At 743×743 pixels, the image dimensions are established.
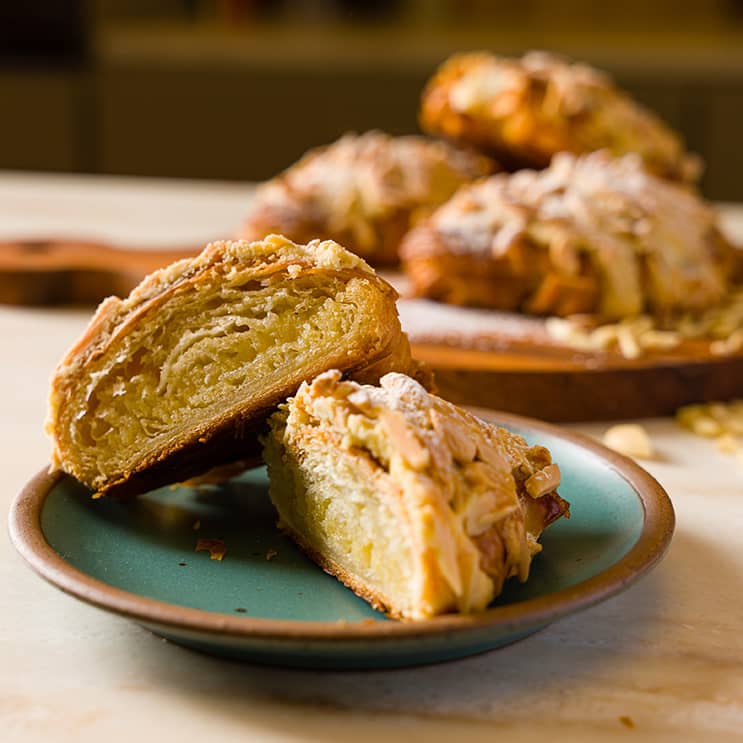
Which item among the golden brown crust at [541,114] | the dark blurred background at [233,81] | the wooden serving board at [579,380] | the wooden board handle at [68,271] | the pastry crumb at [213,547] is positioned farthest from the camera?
the dark blurred background at [233,81]

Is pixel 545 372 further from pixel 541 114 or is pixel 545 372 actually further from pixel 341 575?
pixel 541 114

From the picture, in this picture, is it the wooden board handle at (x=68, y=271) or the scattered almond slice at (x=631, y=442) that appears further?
the wooden board handle at (x=68, y=271)

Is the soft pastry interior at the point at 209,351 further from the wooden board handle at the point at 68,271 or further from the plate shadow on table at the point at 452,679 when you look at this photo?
the wooden board handle at the point at 68,271

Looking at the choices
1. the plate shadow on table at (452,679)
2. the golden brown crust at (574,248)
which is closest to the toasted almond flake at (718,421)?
the golden brown crust at (574,248)

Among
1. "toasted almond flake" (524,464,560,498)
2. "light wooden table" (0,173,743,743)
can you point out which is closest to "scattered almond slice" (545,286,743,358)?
"light wooden table" (0,173,743,743)

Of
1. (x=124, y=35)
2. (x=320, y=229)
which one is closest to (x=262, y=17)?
(x=124, y=35)

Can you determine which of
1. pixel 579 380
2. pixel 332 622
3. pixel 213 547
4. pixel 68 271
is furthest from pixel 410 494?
pixel 68 271

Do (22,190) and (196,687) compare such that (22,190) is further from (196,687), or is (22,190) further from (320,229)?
(196,687)
